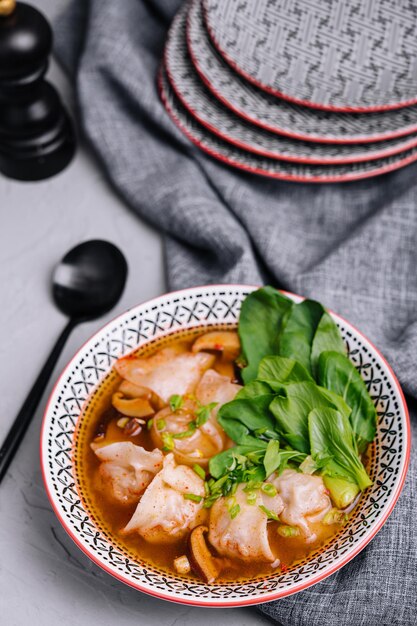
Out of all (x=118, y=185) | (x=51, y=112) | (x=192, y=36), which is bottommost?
(x=118, y=185)

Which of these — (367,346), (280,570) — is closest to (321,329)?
(367,346)

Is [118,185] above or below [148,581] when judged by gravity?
above

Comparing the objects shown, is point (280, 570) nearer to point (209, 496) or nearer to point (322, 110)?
point (209, 496)

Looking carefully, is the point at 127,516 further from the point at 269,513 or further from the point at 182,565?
the point at 269,513

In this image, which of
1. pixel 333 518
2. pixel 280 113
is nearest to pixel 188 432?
pixel 333 518

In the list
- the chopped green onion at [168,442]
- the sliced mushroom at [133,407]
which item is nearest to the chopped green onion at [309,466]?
the chopped green onion at [168,442]

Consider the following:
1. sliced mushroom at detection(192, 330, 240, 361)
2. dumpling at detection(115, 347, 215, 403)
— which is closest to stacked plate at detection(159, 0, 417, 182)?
sliced mushroom at detection(192, 330, 240, 361)

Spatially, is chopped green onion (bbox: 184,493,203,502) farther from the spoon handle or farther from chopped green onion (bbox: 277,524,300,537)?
the spoon handle

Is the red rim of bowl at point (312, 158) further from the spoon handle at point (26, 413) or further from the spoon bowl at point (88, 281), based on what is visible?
the spoon handle at point (26, 413)
